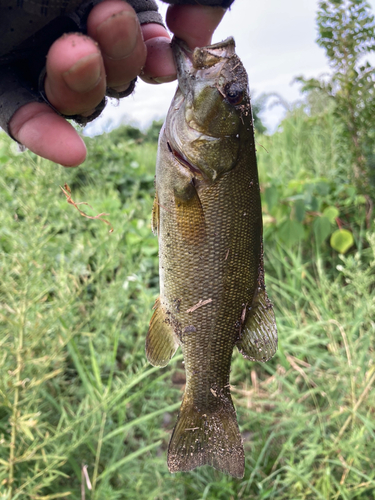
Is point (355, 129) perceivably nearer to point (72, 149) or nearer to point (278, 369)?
point (278, 369)

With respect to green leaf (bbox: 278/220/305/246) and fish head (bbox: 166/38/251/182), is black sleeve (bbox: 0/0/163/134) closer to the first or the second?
fish head (bbox: 166/38/251/182)

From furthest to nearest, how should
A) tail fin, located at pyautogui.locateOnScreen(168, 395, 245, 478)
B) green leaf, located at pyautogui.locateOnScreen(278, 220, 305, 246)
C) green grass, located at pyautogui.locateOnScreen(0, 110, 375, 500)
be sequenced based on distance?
green leaf, located at pyautogui.locateOnScreen(278, 220, 305, 246) < green grass, located at pyautogui.locateOnScreen(0, 110, 375, 500) < tail fin, located at pyautogui.locateOnScreen(168, 395, 245, 478)

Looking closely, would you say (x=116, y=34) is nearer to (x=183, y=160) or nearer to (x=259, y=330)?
(x=183, y=160)

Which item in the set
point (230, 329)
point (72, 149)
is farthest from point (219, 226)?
point (72, 149)

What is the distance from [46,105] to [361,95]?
3.14 metres

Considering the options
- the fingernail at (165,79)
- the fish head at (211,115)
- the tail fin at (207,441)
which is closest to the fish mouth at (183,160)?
the fish head at (211,115)

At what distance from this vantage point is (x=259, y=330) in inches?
54.7

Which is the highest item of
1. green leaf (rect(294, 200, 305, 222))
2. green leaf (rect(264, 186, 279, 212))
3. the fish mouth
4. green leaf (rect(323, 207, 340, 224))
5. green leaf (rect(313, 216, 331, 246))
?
the fish mouth

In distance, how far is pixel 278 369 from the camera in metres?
2.56

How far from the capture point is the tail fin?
4.49ft

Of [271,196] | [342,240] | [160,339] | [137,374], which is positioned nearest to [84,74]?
[160,339]

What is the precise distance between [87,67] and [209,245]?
67 centimetres

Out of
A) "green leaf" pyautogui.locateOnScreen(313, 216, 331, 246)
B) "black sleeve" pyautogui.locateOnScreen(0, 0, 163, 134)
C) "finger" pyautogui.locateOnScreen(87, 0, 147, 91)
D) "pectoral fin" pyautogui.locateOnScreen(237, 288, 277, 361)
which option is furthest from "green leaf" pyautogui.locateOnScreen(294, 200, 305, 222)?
"finger" pyautogui.locateOnScreen(87, 0, 147, 91)

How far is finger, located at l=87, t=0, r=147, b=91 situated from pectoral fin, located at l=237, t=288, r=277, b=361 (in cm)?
87
